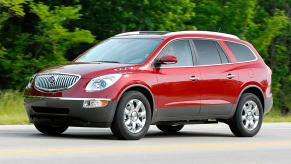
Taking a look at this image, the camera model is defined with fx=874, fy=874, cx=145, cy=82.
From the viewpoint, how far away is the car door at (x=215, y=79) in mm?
14773

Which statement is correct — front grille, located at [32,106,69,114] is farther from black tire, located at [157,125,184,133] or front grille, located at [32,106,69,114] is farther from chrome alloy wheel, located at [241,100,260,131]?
chrome alloy wheel, located at [241,100,260,131]

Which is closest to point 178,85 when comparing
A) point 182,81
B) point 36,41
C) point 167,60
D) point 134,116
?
point 182,81

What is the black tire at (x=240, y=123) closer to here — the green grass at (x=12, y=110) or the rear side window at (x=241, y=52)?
the rear side window at (x=241, y=52)

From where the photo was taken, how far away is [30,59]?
2964 cm

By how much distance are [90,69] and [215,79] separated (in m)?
2.62

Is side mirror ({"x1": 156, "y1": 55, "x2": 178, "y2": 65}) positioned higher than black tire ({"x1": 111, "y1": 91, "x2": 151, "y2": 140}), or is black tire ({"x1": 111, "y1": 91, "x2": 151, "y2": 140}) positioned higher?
side mirror ({"x1": 156, "y1": 55, "x2": 178, "y2": 65})

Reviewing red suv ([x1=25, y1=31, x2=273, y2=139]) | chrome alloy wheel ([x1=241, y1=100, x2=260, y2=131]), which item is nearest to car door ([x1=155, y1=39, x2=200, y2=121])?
red suv ([x1=25, y1=31, x2=273, y2=139])

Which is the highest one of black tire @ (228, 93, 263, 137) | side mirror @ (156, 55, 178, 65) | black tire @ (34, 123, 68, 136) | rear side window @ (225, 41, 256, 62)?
side mirror @ (156, 55, 178, 65)

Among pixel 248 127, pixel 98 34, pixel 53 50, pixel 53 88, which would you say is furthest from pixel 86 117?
pixel 98 34

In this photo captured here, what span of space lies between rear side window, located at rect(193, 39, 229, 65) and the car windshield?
93cm

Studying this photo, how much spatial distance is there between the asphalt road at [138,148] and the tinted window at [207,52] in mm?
1324

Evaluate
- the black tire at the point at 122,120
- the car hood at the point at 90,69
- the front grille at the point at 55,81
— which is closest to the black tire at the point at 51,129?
the front grille at the point at 55,81

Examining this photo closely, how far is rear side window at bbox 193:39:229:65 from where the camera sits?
15.0m

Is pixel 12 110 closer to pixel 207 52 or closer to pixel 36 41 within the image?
pixel 207 52
